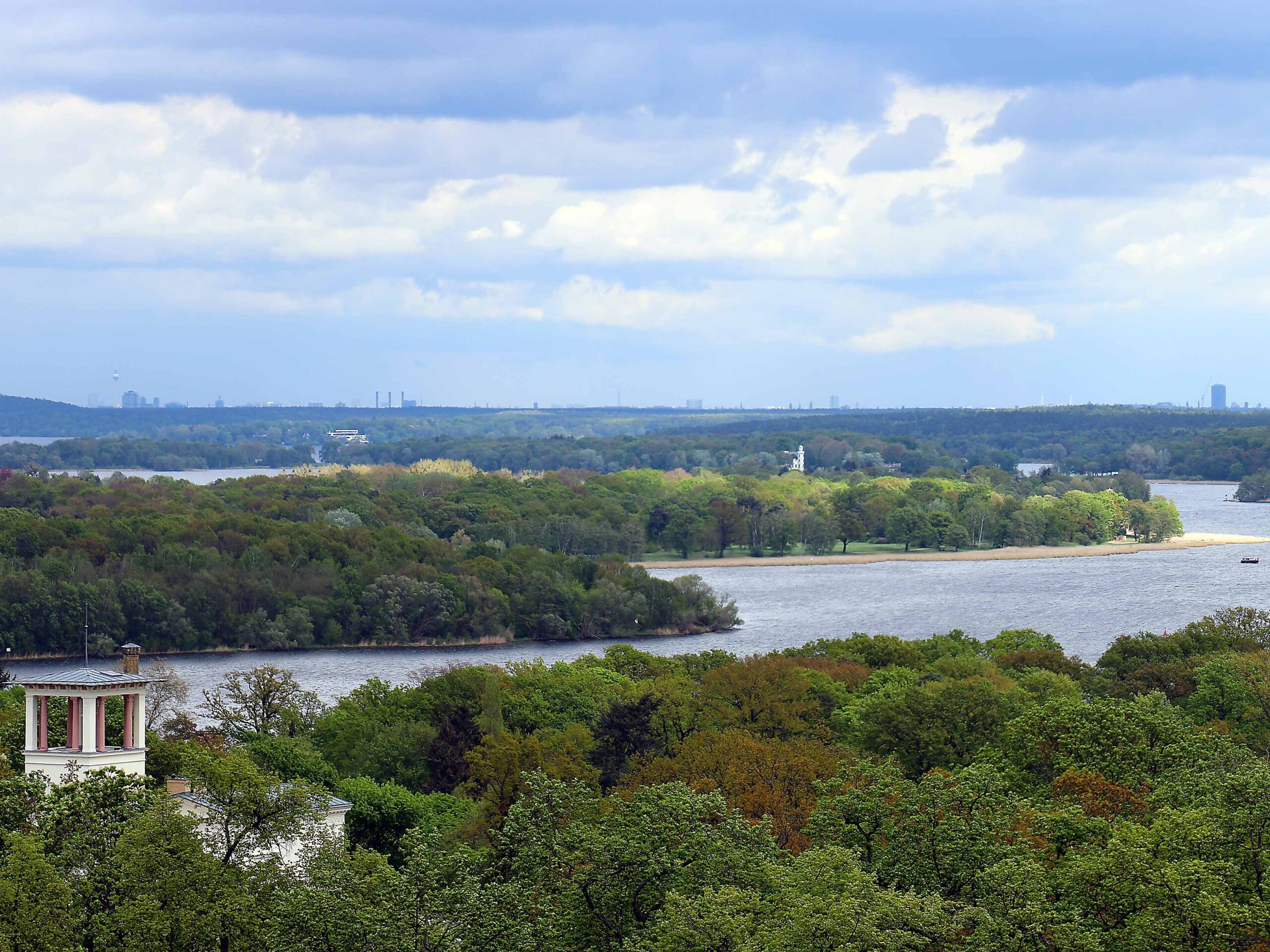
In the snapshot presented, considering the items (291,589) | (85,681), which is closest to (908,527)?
(291,589)

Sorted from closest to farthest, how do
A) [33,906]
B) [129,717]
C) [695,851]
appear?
[33,906] → [695,851] → [129,717]

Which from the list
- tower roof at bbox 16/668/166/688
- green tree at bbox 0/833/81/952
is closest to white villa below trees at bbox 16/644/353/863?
tower roof at bbox 16/668/166/688

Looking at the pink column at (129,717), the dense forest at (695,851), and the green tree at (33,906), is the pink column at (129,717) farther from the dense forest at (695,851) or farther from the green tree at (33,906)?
the green tree at (33,906)

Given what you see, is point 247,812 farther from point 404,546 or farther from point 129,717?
point 404,546

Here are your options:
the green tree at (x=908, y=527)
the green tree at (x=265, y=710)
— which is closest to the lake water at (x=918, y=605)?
the green tree at (x=908, y=527)

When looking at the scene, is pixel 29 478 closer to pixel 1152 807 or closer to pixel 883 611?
pixel 883 611

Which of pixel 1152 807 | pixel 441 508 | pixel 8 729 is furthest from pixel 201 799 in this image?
pixel 441 508
